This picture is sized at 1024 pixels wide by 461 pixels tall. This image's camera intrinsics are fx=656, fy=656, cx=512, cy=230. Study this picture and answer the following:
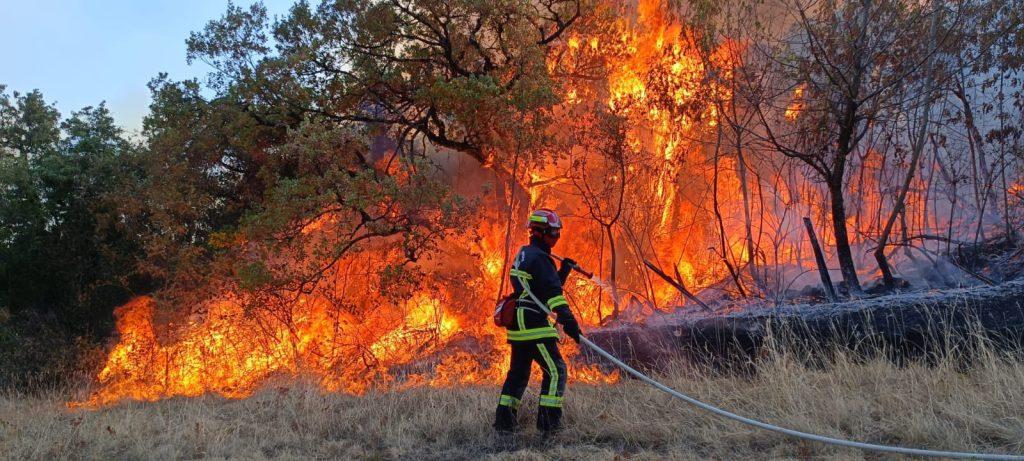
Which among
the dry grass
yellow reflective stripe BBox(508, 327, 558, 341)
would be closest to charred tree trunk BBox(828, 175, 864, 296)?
the dry grass

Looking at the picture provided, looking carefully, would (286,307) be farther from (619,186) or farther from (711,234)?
(711,234)

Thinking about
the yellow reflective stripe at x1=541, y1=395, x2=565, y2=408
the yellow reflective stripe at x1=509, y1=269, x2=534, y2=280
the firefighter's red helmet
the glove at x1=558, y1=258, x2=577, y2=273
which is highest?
the firefighter's red helmet

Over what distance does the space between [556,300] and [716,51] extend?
6.50m

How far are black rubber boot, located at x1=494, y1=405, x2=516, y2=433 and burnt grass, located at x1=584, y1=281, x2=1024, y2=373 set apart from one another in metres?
2.65

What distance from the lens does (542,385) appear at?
5434 millimetres

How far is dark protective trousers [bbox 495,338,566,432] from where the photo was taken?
5.32 metres

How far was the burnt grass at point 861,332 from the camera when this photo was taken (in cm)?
632

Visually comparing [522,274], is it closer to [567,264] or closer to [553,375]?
[567,264]

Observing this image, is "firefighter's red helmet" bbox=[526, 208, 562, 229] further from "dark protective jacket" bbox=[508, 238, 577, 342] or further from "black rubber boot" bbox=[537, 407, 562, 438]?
"black rubber boot" bbox=[537, 407, 562, 438]

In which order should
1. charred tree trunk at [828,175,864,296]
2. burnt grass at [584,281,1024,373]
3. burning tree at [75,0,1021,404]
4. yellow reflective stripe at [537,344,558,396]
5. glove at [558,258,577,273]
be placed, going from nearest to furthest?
1. yellow reflective stripe at [537,344,558,396]
2. glove at [558,258,577,273]
3. burnt grass at [584,281,1024,373]
4. charred tree trunk at [828,175,864,296]
5. burning tree at [75,0,1021,404]

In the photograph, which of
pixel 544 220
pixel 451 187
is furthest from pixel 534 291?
pixel 451 187

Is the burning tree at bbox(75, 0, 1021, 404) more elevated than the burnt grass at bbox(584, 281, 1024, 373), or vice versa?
the burning tree at bbox(75, 0, 1021, 404)

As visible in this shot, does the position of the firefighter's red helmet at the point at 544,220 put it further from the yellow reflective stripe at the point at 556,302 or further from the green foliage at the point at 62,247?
the green foliage at the point at 62,247

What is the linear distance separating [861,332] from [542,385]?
3.68 meters
